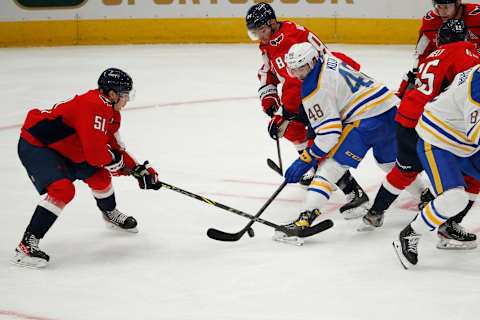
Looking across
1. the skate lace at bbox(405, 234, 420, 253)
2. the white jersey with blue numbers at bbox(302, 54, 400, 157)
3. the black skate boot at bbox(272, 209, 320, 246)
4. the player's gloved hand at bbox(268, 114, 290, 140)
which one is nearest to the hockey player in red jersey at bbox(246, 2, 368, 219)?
the player's gloved hand at bbox(268, 114, 290, 140)

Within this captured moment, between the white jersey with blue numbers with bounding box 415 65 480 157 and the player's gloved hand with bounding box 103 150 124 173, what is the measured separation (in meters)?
1.46

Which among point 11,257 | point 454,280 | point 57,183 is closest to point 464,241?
point 454,280

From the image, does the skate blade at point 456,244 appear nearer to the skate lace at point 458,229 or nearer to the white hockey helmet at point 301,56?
the skate lace at point 458,229

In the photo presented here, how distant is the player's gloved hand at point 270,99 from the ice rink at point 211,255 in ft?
1.59

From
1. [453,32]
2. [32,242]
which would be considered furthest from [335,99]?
[32,242]

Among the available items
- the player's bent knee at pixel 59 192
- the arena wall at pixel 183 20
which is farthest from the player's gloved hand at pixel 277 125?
the arena wall at pixel 183 20

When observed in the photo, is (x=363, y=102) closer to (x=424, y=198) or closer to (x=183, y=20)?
(x=424, y=198)

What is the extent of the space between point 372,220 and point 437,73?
2.87 feet

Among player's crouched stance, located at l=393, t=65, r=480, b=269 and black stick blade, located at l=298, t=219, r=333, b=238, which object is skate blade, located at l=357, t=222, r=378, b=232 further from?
player's crouched stance, located at l=393, t=65, r=480, b=269

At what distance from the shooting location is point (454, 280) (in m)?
2.83

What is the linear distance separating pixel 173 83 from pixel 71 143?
13.7ft

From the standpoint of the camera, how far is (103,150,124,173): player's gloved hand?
3215mm

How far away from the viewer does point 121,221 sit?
11.7 feet

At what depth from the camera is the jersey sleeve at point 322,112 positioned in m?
3.27
